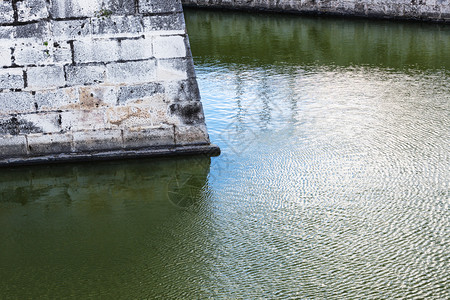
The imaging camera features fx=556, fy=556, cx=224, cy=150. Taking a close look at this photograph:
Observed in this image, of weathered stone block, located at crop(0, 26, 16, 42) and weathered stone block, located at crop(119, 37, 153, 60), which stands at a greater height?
weathered stone block, located at crop(0, 26, 16, 42)

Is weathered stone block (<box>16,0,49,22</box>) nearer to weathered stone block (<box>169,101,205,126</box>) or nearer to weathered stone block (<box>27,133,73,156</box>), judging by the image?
weathered stone block (<box>27,133,73,156</box>)

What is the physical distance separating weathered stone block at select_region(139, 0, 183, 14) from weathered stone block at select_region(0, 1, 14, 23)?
89 cm

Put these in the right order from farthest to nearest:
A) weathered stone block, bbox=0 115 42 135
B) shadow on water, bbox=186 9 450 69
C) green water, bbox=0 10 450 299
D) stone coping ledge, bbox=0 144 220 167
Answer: shadow on water, bbox=186 9 450 69
stone coping ledge, bbox=0 144 220 167
weathered stone block, bbox=0 115 42 135
green water, bbox=0 10 450 299

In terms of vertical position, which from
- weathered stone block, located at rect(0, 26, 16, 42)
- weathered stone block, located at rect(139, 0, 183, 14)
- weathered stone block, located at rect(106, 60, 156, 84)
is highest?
weathered stone block, located at rect(139, 0, 183, 14)

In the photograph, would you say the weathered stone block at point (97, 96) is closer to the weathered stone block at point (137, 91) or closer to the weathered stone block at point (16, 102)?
the weathered stone block at point (137, 91)

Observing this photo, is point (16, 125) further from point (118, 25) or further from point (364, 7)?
point (364, 7)

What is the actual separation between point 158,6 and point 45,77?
37.7 inches

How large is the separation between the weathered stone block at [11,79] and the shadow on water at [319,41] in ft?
12.6

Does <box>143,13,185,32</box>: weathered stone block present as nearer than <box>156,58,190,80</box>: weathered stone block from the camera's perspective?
Yes

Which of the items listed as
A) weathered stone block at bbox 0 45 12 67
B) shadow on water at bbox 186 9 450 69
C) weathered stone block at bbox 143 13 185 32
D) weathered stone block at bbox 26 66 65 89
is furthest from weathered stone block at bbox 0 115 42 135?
shadow on water at bbox 186 9 450 69

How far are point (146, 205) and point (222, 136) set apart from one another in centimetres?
124

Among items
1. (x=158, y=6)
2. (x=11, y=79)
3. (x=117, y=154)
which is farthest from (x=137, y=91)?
(x=11, y=79)

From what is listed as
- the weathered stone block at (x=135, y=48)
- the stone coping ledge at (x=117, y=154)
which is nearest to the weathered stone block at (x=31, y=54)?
the weathered stone block at (x=135, y=48)

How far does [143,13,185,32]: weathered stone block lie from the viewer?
13.0 ft
